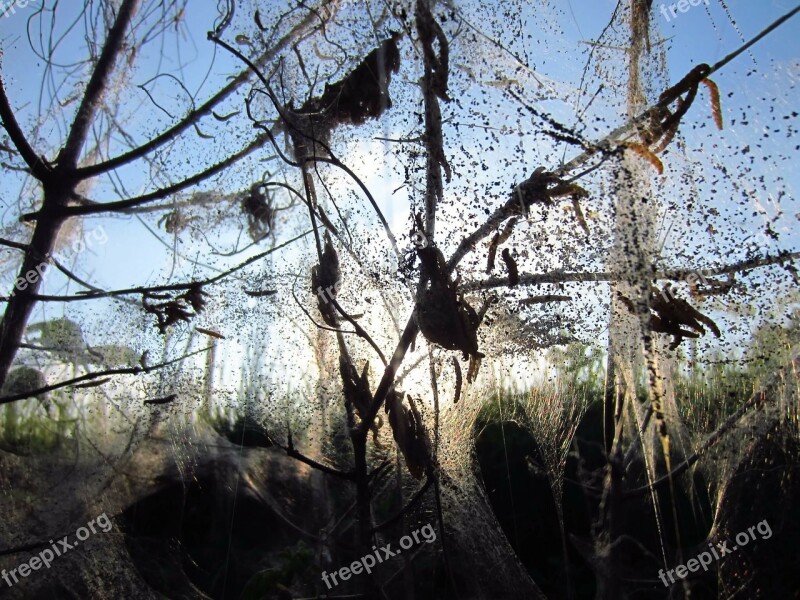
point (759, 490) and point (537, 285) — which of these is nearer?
point (537, 285)

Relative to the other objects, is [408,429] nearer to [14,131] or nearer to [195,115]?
[195,115]

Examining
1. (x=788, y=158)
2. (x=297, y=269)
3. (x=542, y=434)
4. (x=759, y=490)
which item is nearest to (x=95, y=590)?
(x=297, y=269)

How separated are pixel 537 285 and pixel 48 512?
2.11 meters

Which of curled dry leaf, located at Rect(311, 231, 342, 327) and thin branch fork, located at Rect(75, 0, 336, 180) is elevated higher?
thin branch fork, located at Rect(75, 0, 336, 180)

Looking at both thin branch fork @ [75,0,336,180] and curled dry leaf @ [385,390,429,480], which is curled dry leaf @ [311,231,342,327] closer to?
curled dry leaf @ [385,390,429,480]

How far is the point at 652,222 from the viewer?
1.22 metres

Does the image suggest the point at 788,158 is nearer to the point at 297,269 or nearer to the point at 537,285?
the point at 537,285

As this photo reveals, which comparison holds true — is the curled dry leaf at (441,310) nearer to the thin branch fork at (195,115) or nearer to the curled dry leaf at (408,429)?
the curled dry leaf at (408,429)

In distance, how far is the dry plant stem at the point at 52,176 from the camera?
64.8 inches

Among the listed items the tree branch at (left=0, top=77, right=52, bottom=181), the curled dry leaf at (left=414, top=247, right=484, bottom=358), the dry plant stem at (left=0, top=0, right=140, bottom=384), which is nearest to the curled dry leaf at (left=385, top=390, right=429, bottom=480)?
the curled dry leaf at (left=414, top=247, right=484, bottom=358)

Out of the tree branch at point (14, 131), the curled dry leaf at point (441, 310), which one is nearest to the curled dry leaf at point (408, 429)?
the curled dry leaf at point (441, 310)

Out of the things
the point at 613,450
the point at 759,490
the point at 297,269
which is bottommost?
the point at 759,490

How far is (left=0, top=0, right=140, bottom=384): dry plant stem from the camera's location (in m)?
1.65

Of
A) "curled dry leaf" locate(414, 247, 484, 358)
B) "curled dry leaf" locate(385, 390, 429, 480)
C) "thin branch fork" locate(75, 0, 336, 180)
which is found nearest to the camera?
"curled dry leaf" locate(414, 247, 484, 358)
